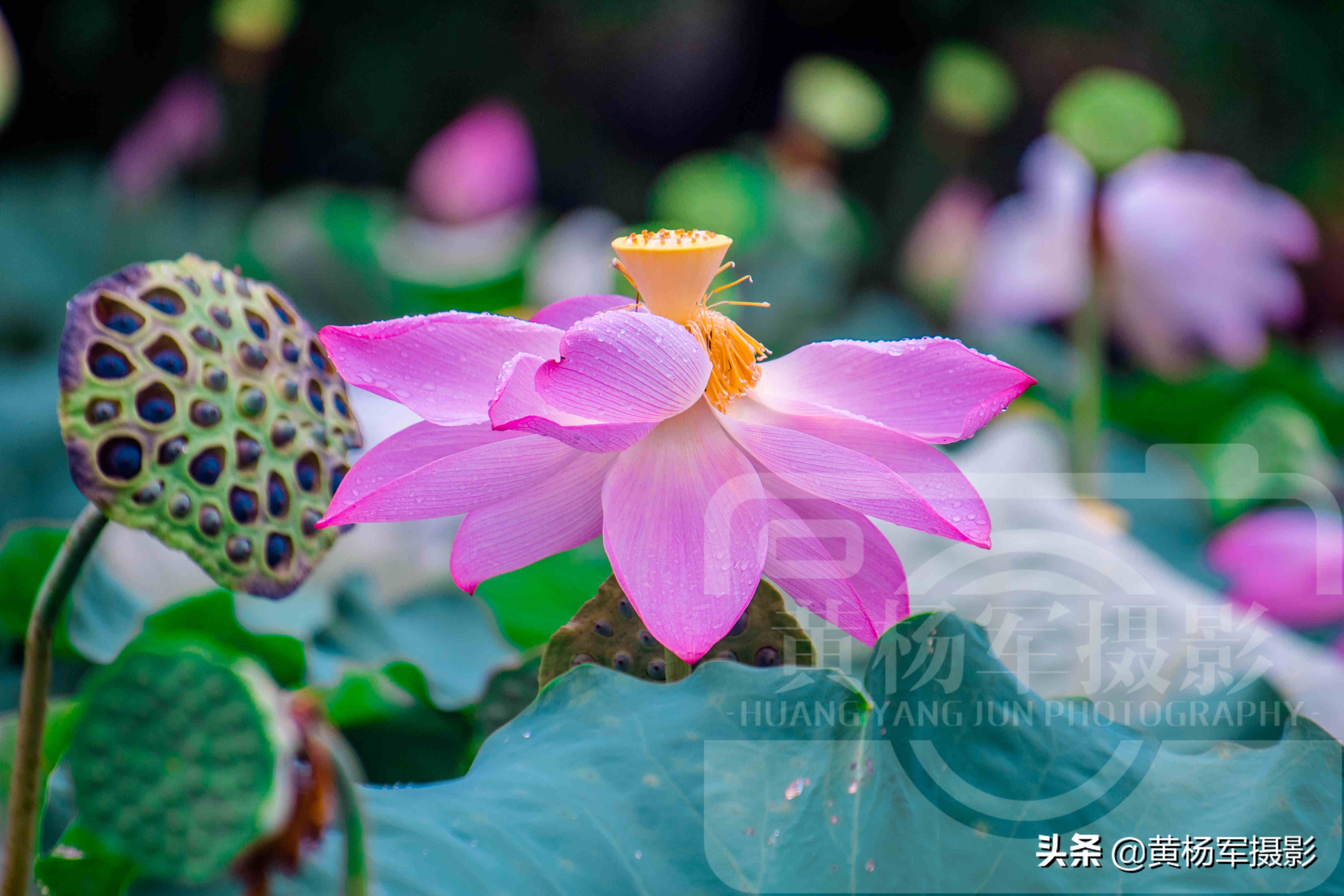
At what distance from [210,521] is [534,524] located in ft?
0.27

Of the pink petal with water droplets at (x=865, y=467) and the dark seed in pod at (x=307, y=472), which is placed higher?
the pink petal with water droplets at (x=865, y=467)

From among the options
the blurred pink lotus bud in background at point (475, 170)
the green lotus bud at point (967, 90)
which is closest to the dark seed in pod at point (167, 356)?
the blurred pink lotus bud in background at point (475, 170)

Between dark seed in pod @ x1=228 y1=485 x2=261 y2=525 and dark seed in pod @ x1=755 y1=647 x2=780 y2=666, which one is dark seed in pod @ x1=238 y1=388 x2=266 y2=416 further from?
dark seed in pod @ x1=755 y1=647 x2=780 y2=666

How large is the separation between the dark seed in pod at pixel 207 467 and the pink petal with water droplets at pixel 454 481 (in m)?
0.03

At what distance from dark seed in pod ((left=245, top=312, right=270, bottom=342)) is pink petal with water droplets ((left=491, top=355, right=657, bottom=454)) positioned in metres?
0.09

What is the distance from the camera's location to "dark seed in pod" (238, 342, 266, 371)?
29cm

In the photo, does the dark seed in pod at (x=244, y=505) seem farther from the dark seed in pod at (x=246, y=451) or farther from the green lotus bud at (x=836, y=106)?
the green lotus bud at (x=836, y=106)

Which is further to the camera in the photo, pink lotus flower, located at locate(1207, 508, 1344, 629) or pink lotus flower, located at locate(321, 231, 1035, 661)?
pink lotus flower, located at locate(1207, 508, 1344, 629)

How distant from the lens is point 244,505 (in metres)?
0.28

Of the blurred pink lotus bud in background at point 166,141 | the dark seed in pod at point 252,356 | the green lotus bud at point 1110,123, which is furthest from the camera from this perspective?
the blurred pink lotus bud in background at point 166,141

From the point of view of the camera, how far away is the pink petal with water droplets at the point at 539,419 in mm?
245

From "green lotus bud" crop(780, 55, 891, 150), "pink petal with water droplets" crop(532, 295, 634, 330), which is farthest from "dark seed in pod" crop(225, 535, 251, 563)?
"green lotus bud" crop(780, 55, 891, 150)

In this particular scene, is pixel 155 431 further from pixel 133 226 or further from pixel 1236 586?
pixel 133 226

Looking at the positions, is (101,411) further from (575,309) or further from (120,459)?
(575,309)
